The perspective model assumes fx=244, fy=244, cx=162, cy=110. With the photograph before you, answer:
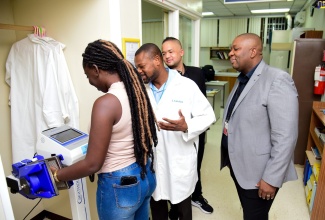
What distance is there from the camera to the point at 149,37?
313 centimetres

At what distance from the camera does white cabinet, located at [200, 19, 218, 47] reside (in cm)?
772

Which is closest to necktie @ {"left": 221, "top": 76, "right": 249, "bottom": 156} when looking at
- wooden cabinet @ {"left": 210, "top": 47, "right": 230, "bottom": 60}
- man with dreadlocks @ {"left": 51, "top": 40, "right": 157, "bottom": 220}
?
man with dreadlocks @ {"left": 51, "top": 40, "right": 157, "bottom": 220}

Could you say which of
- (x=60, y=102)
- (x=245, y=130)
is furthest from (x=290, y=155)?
(x=60, y=102)

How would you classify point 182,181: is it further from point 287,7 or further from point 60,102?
point 287,7

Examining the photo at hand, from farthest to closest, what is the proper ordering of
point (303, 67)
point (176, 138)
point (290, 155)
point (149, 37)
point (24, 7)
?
1. point (149, 37)
2. point (303, 67)
3. point (24, 7)
4. point (176, 138)
5. point (290, 155)

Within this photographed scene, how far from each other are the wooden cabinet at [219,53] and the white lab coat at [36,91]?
668 centimetres

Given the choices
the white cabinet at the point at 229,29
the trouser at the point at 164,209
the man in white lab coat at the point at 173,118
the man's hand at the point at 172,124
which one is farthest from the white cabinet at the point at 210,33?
the man's hand at the point at 172,124

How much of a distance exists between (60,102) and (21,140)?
1.55 ft

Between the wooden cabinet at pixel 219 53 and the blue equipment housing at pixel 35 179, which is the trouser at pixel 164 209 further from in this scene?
the wooden cabinet at pixel 219 53

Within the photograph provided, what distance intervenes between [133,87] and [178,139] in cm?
59

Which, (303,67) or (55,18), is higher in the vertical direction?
(55,18)

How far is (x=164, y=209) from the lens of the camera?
1.77 meters

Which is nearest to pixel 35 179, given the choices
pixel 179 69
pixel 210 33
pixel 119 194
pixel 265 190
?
pixel 119 194

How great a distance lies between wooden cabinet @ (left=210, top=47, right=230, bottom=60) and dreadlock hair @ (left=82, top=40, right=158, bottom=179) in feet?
23.1
